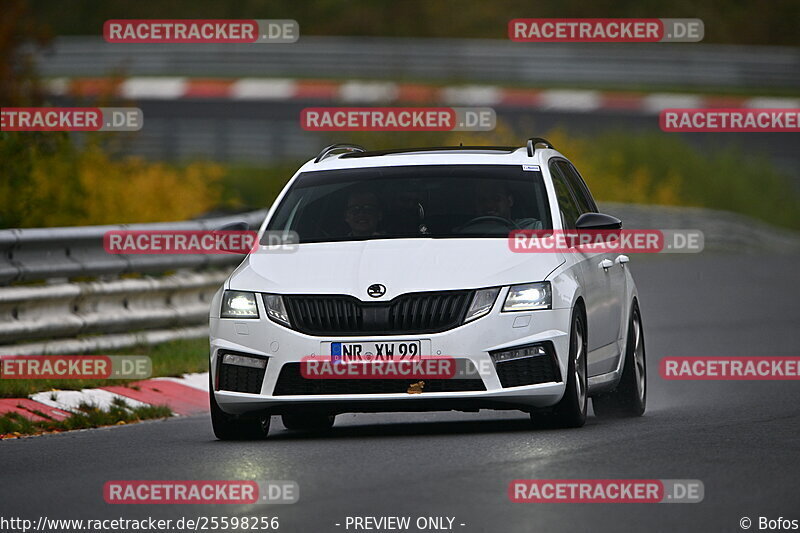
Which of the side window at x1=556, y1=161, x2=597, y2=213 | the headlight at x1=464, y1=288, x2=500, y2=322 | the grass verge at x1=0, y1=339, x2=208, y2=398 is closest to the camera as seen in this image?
the headlight at x1=464, y1=288, x2=500, y2=322

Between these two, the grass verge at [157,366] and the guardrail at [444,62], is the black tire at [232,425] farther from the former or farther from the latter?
the guardrail at [444,62]

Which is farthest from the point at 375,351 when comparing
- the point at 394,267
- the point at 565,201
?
the point at 565,201

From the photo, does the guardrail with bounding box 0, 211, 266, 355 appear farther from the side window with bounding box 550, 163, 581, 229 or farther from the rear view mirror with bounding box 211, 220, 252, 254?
the side window with bounding box 550, 163, 581, 229

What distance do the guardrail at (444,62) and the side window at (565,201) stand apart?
3995 cm

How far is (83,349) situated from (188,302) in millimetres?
2465

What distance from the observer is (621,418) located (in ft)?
40.9

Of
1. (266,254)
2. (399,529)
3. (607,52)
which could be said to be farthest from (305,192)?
(607,52)

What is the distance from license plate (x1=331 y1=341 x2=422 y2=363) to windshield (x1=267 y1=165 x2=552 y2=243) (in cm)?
102

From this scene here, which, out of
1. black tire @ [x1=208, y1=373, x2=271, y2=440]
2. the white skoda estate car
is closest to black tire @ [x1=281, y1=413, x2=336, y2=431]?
the white skoda estate car

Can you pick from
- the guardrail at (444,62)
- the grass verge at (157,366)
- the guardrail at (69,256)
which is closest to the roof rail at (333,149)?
the guardrail at (69,256)

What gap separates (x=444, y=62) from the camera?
52.7 m

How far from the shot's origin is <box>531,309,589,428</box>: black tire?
35.5ft

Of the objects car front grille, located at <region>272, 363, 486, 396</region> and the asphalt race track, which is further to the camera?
car front grille, located at <region>272, 363, 486, 396</region>

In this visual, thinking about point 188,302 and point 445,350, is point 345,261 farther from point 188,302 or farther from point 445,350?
point 188,302
